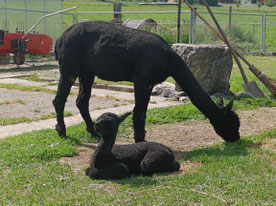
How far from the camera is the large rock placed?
1136 cm

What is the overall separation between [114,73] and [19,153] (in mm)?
1786

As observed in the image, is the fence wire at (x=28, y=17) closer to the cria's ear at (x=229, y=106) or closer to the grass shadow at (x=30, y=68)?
the grass shadow at (x=30, y=68)

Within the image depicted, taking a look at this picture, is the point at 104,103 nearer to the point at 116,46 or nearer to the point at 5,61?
the point at 116,46

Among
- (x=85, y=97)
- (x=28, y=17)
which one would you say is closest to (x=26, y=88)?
(x=85, y=97)

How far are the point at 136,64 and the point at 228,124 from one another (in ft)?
5.38

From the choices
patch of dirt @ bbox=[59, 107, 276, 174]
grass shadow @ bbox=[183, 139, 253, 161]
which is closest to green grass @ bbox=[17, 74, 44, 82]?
patch of dirt @ bbox=[59, 107, 276, 174]

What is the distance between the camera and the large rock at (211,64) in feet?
37.3

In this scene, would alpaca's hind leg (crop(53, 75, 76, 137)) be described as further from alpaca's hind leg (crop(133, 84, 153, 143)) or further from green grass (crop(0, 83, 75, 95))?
green grass (crop(0, 83, 75, 95))

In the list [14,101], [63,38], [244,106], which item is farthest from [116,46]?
[14,101]

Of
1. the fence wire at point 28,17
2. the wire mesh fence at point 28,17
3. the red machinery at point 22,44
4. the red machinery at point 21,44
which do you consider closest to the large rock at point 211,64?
the red machinery at point 22,44

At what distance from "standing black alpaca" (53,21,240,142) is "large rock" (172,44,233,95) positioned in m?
4.40

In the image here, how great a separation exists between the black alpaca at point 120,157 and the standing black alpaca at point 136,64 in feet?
3.28

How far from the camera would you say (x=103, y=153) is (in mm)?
5617

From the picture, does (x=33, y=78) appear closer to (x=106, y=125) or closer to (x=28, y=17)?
(x=28, y=17)
